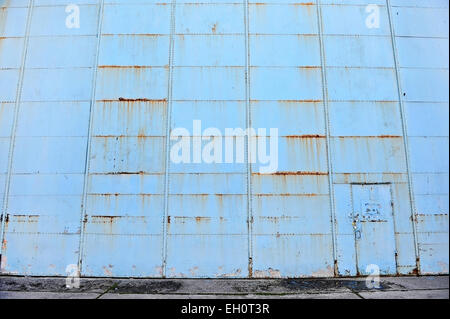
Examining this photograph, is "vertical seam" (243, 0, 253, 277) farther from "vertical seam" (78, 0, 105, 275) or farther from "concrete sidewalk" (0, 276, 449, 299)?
"vertical seam" (78, 0, 105, 275)

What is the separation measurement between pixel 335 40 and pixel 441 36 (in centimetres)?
255

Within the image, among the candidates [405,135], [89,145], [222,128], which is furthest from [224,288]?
[405,135]

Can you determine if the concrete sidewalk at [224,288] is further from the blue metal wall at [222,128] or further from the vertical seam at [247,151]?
the vertical seam at [247,151]

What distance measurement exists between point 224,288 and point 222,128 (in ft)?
10.7

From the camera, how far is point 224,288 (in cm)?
535

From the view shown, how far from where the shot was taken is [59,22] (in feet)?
22.5

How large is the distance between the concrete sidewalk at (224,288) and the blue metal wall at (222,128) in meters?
0.26

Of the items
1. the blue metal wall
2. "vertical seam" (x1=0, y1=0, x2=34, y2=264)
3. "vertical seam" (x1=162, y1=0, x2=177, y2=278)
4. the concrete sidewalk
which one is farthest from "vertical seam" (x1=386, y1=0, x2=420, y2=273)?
"vertical seam" (x1=0, y1=0, x2=34, y2=264)

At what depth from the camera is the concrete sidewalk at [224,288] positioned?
490 cm

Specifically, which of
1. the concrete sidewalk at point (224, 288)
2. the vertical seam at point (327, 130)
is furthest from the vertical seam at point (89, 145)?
the vertical seam at point (327, 130)

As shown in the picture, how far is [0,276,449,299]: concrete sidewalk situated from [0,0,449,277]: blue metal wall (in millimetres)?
262

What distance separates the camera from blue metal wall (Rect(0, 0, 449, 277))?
237 inches
